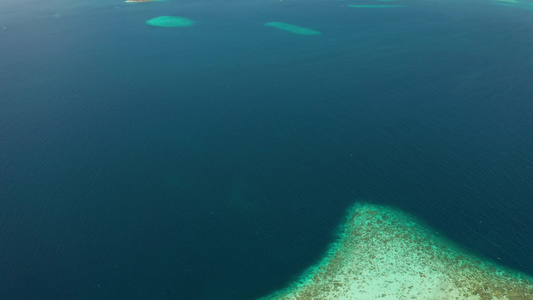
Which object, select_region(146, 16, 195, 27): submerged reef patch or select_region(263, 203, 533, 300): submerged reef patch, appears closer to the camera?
select_region(263, 203, 533, 300): submerged reef patch

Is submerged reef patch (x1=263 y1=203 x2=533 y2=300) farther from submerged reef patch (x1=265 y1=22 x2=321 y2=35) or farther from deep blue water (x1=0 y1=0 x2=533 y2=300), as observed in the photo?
submerged reef patch (x1=265 y1=22 x2=321 y2=35)

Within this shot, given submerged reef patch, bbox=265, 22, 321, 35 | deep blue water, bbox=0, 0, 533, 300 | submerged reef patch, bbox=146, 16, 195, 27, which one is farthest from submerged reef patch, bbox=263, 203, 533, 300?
submerged reef patch, bbox=146, 16, 195, 27

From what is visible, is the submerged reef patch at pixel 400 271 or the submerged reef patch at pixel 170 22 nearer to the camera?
the submerged reef patch at pixel 400 271

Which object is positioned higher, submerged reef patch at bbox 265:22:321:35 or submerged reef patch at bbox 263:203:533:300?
submerged reef patch at bbox 265:22:321:35

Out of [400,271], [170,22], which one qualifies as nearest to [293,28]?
[170,22]

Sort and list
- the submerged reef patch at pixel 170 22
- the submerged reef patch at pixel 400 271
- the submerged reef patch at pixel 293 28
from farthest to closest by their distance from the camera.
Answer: the submerged reef patch at pixel 170 22, the submerged reef patch at pixel 293 28, the submerged reef patch at pixel 400 271

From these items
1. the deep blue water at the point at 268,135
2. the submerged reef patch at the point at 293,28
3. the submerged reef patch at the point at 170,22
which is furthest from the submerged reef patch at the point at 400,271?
the submerged reef patch at the point at 170,22

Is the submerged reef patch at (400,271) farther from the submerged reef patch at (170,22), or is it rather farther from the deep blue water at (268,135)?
the submerged reef patch at (170,22)

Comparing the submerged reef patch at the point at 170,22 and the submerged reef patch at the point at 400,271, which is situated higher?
the submerged reef patch at the point at 170,22

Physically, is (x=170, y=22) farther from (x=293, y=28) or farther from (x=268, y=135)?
(x=268, y=135)
